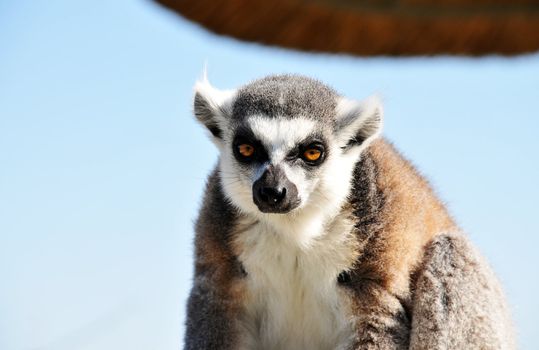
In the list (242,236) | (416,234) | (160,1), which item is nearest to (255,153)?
(242,236)

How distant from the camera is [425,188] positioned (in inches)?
237

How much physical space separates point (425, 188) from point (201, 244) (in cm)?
198

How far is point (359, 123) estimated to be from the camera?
18.6ft

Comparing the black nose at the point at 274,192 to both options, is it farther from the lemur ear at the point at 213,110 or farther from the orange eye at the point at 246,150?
the lemur ear at the point at 213,110

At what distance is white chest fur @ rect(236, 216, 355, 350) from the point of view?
5285 mm

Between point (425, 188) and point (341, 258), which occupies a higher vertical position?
point (425, 188)

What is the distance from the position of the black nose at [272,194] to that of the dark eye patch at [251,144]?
36 cm

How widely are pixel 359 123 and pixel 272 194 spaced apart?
1.13 m

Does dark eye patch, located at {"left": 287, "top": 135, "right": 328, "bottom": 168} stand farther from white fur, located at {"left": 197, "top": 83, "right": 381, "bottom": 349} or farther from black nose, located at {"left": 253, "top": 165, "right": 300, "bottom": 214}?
black nose, located at {"left": 253, "top": 165, "right": 300, "bottom": 214}

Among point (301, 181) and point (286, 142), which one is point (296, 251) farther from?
point (286, 142)

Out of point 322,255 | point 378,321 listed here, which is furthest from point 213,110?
point 378,321

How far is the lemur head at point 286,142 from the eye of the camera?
5188 mm

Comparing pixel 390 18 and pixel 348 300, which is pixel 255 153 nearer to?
pixel 348 300

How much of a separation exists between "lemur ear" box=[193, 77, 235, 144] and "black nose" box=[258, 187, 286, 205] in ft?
3.33
